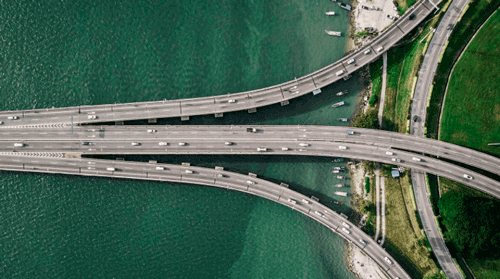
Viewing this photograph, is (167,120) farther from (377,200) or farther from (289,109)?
(377,200)

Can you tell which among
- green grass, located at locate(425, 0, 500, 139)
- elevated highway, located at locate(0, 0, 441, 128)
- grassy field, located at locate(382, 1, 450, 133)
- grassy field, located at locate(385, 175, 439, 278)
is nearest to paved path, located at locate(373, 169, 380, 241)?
grassy field, located at locate(385, 175, 439, 278)

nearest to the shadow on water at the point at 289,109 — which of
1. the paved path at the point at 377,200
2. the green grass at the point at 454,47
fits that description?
the green grass at the point at 454,47

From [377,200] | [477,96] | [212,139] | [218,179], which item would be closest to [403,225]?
[377,200]

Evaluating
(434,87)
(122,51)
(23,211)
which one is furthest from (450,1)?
(23,211)

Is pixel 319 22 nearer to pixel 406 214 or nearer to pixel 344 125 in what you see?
pixel 344 125

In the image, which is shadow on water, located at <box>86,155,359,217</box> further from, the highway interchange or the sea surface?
the highway interchange

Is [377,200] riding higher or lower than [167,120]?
lower
